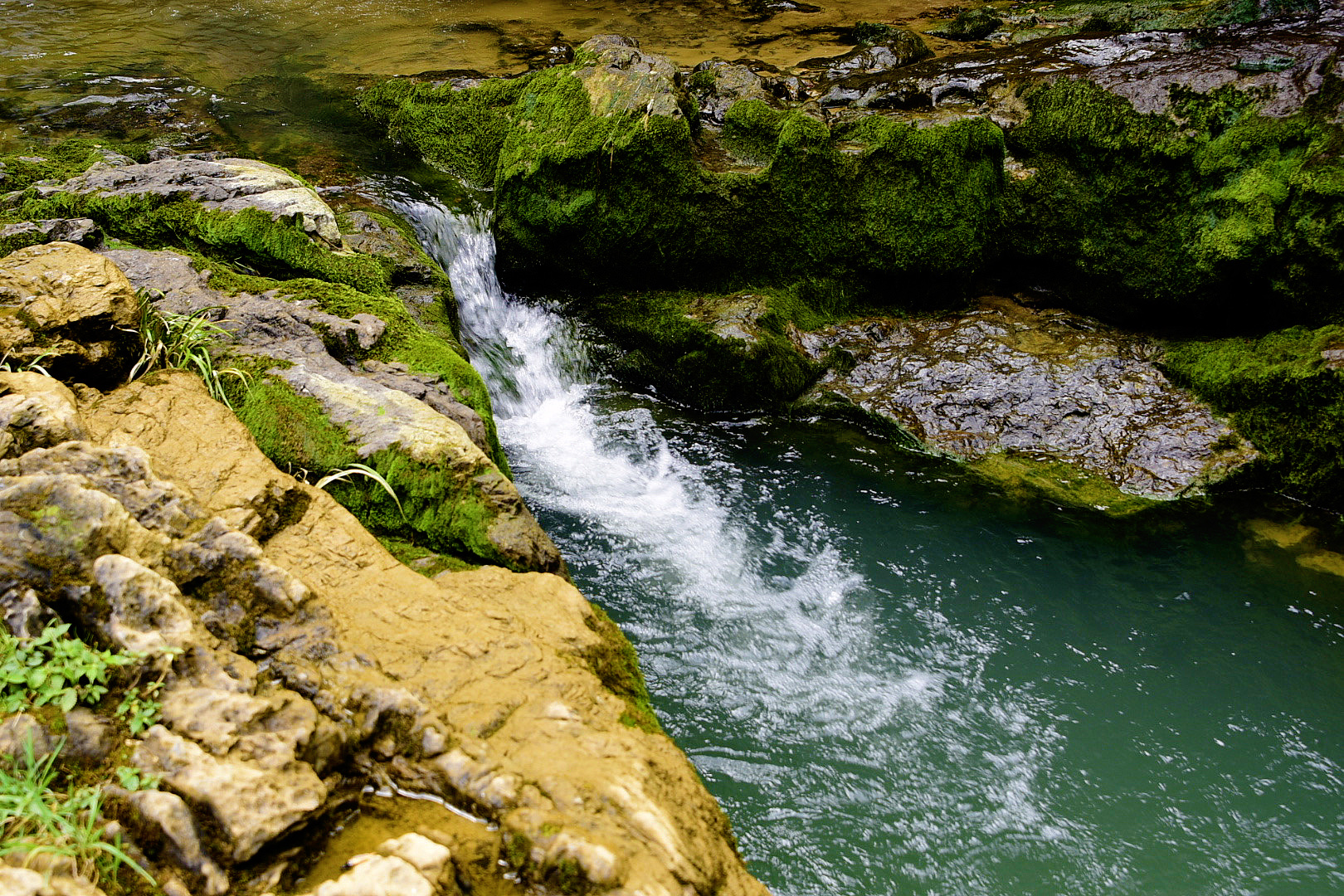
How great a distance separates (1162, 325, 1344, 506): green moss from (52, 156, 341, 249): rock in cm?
684

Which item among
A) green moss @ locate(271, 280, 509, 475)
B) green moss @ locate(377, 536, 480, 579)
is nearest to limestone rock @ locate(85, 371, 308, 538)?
green moss @ locate(377, 536, 480, 579)

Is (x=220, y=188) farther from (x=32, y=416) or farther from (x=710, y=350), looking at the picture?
(x=710, y=350)

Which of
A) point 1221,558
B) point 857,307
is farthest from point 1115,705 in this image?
point 857,307

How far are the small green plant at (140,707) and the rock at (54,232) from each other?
3.83m

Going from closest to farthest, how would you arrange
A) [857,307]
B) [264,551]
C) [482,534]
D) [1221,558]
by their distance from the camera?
[264,551] < [482,534] < [1221,558] < [857,307]

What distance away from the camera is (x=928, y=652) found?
4766 millimetres

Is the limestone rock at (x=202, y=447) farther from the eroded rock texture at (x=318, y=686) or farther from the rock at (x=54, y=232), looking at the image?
the rock at (x=54, y=232)

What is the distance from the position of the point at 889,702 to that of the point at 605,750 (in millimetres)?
2548

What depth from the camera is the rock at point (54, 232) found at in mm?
4719

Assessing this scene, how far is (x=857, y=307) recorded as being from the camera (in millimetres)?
7387

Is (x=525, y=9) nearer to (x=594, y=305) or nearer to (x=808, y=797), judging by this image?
(x=594, y=305)

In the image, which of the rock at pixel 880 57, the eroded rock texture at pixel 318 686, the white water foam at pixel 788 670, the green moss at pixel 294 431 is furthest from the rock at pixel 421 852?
the rock at pixel 880 57

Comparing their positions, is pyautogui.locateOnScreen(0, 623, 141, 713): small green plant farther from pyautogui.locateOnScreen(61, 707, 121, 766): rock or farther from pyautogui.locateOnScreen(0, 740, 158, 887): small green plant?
pyautogui.locateOnScreen(0, 740, 158, 887): small green plant

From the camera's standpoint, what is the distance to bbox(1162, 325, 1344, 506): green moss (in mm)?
5824
